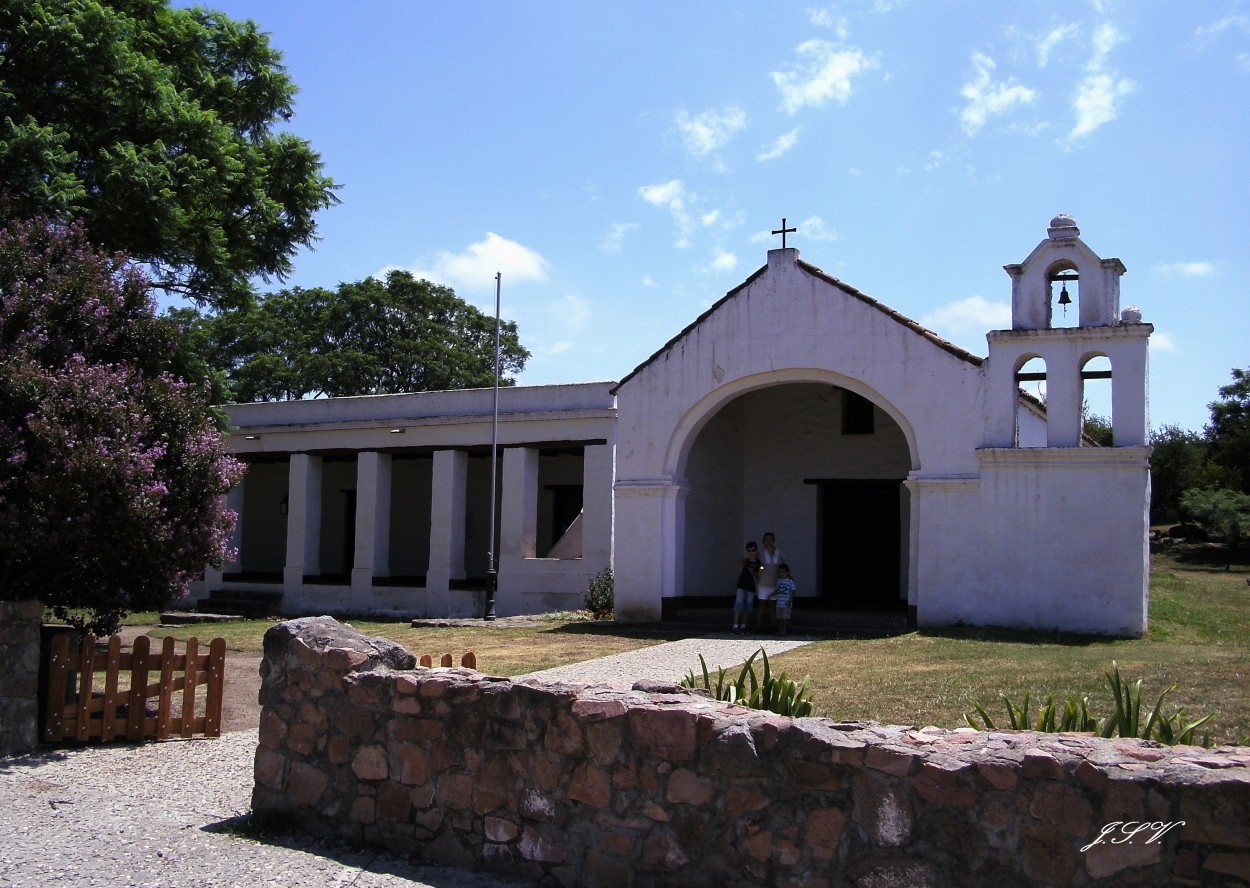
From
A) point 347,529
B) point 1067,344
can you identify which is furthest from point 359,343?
point 1067,344

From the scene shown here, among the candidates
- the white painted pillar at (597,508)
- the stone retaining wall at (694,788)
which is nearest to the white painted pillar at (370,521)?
the white painted pillar at (597,508)

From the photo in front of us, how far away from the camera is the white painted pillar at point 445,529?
22.9 m

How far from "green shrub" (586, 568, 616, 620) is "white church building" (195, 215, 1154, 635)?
65 cm

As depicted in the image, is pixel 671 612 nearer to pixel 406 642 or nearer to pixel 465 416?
pixel 406 642

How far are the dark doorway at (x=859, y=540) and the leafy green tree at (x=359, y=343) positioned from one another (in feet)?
65.8

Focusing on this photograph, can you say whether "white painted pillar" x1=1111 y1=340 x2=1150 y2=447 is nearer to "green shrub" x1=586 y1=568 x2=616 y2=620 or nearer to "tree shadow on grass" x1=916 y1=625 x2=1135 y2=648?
"tree shadow on grass" x1=916 y1=625 x2=1135 y2=648

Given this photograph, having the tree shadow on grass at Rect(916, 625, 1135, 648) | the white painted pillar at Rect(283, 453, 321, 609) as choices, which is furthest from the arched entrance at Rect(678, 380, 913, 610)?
the white painted pillar at Rect(283, 453, 321, 609)

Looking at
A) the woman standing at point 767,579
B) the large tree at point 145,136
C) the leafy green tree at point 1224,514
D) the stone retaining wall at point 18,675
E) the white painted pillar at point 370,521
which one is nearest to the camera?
the stone retaining wall at point 18,675

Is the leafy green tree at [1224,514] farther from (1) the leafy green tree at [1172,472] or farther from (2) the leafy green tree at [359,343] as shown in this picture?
(2) the leafy green tree at [359,343]

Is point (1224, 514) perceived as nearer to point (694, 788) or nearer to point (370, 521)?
point (370, 521)

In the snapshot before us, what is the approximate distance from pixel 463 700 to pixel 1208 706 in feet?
19.2

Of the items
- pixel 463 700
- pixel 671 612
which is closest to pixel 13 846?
pixel 463 700

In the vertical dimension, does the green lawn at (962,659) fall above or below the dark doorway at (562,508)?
below

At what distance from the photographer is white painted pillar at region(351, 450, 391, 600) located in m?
23.8
